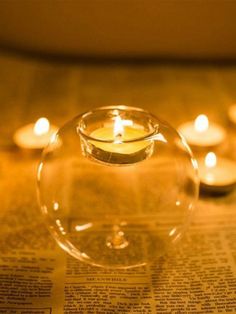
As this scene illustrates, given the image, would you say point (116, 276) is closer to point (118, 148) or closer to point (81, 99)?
point (118, 148)

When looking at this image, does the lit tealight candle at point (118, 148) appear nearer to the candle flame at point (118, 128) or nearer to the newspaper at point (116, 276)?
the candle flame at point (118, 128)

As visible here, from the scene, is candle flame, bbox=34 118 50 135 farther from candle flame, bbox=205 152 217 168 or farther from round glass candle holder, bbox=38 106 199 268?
candle flame, bbox=205 152 217 168

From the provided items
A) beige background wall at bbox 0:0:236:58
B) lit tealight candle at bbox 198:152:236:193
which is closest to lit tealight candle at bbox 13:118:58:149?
lit tealight candle at bbox 198:152:236:193

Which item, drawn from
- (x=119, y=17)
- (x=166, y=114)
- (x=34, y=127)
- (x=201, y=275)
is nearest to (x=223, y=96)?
(x=166, y=114)

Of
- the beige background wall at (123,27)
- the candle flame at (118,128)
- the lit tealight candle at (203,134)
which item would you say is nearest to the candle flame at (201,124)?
the lit tealight candle at (203,134)

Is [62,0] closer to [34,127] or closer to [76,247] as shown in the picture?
[34,127]

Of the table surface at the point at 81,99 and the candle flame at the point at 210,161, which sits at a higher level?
the table surface at the point at 81,99

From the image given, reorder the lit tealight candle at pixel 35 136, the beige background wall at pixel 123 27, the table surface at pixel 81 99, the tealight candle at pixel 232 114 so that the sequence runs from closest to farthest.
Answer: the table surface at pixel 81 99 < the lit tealight candle at pixel 35 136 < the tealight candle at pixel 232 114 < the beige background wall at pixel 123 27

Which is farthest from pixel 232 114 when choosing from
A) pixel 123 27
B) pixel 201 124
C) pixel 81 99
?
pixel 123 27
